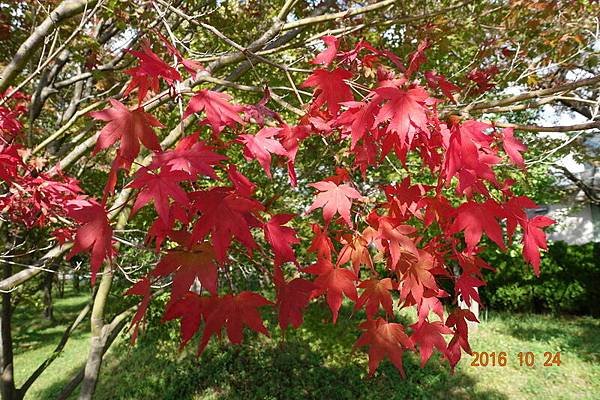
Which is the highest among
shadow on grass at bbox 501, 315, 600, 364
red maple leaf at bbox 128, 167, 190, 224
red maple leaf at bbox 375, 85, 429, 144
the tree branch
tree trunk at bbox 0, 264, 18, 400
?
the tree branch

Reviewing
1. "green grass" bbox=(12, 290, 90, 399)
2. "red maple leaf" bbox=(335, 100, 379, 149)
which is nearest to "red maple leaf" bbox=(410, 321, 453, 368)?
"red maple leaf" bbox=(335, 100, 379, 149)

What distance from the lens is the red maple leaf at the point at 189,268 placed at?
1.08m

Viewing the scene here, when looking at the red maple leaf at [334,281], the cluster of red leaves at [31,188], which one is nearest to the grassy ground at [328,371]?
the cluster of red leaves at [31,188]

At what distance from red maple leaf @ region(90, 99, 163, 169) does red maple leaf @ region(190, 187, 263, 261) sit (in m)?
0.23

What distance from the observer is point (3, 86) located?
2.19 m

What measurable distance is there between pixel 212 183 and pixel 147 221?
1168 mm

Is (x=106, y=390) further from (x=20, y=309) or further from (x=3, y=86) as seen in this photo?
(x=20, y=309)

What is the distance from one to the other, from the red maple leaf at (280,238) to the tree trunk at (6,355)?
3647 millimetres

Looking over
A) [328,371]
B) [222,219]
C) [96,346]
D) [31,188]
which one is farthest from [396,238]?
[328,371]

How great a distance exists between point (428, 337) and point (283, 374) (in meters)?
5.76

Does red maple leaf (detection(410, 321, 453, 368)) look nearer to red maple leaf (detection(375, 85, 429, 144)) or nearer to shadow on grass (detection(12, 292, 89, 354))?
red maple leaf (detection(375, 85, 429, 144))

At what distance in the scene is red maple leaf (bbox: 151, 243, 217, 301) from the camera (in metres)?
1.08

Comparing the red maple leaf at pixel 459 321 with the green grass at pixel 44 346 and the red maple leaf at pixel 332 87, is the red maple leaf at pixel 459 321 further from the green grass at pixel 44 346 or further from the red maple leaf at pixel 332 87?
the green grass at pixel 44 346

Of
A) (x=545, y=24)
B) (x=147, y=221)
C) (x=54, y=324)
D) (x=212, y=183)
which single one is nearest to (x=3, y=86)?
(x=147, y=221)
